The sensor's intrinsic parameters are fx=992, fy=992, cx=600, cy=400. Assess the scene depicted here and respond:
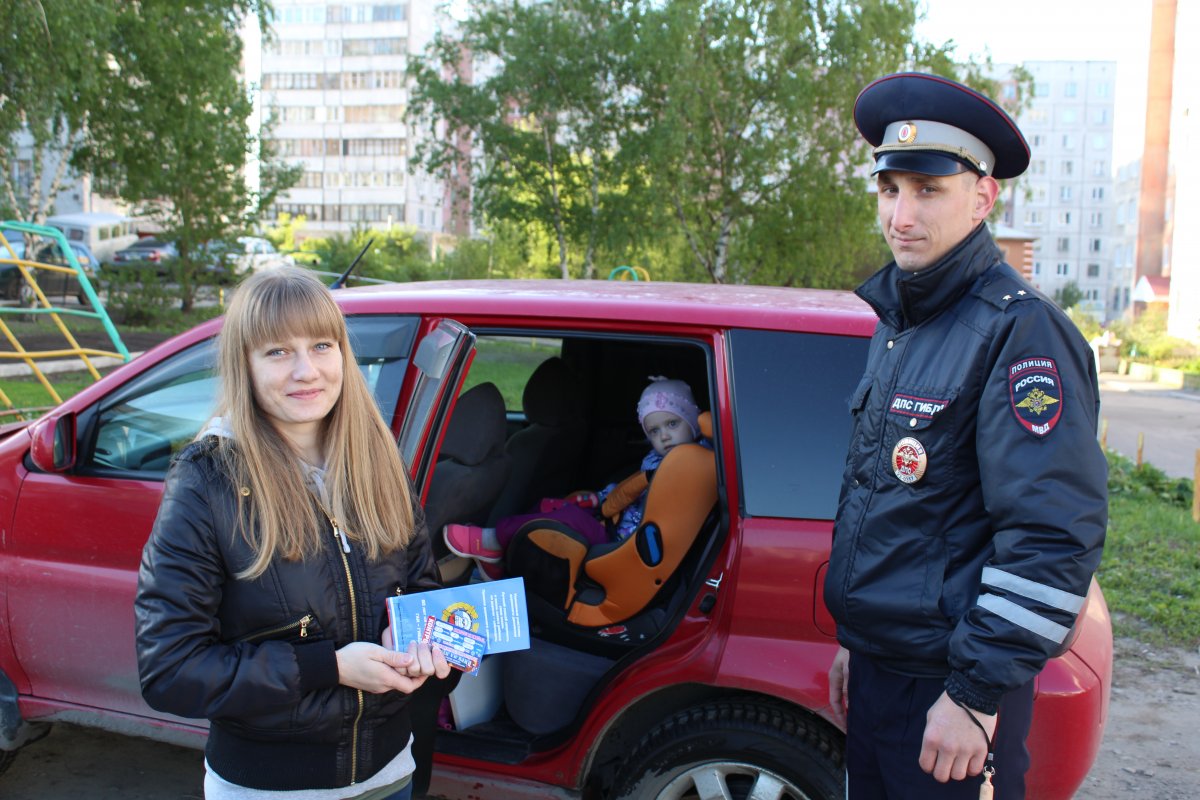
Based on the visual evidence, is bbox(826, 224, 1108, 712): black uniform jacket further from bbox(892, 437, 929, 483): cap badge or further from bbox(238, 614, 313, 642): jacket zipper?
bbox(238, 614, 313, 642): jacket zipper

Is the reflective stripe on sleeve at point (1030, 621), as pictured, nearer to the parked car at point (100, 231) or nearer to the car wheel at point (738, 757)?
the car wheel at point (738, 757)

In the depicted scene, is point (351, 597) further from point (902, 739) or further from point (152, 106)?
point (152, 106)

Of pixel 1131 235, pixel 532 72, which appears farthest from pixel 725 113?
pixel 1131 235

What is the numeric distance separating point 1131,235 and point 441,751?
3214 inches

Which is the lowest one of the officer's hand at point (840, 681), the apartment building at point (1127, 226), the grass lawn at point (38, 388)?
the grass lawn at point (38, 388)

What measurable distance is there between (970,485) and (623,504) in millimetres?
2213

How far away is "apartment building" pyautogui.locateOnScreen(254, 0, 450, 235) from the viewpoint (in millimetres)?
84000

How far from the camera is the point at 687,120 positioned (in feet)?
81.9

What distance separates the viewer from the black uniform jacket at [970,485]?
1627mm

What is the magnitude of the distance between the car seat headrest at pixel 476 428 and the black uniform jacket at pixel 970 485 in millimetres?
1687

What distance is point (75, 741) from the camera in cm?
395

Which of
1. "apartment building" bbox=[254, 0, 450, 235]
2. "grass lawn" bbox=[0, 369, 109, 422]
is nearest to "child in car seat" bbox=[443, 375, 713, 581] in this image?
"grass lawn" bbox=[0, 369, 109, 422]

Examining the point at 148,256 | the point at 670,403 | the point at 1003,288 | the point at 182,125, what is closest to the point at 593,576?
the point at 670,403

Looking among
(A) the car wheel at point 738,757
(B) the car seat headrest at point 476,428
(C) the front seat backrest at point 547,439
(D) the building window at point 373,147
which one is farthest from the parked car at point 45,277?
(D) the building window at point 373,147
